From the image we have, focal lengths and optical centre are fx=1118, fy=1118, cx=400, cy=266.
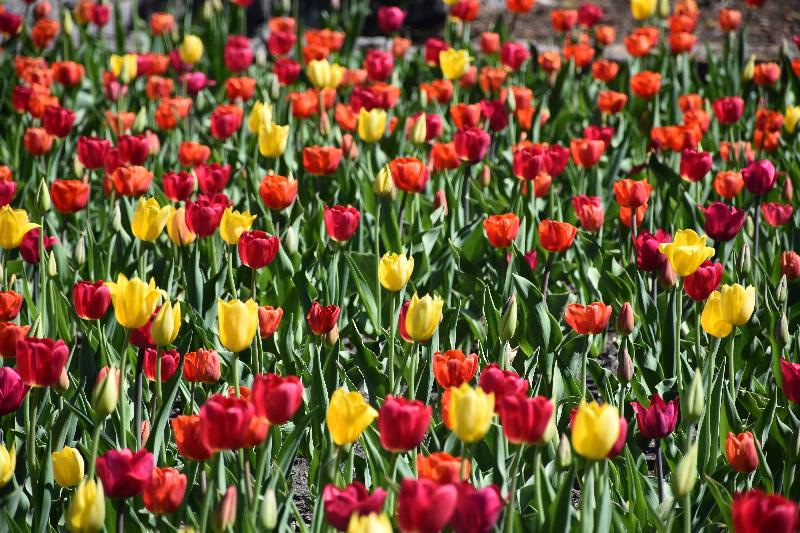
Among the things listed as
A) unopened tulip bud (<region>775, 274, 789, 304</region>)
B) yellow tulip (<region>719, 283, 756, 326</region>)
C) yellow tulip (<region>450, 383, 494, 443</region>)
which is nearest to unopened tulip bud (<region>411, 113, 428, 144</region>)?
unopened tulip bud (<region>775, 274, 789, 304</region>)

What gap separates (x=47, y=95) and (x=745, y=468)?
3.09m

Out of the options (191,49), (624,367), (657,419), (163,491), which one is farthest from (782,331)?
(191,49)

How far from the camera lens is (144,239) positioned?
2.69m

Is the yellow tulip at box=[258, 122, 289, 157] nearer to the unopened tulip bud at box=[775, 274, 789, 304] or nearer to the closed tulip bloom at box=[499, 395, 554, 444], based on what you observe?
the unopened tulip bud at box=[775, 274, 789, 304]

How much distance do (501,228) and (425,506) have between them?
4.70 ft

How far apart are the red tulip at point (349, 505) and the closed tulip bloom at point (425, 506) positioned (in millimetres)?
67

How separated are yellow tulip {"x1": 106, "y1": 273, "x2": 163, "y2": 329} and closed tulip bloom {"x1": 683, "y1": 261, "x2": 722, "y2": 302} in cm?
114

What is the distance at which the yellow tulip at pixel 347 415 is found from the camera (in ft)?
5.50

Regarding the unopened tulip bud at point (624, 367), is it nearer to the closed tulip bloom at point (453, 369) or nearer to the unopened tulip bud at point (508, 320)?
the unopened tulip bud at point (508, 320)

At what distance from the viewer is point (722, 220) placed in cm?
277

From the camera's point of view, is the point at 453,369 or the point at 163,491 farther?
the point at 453,369

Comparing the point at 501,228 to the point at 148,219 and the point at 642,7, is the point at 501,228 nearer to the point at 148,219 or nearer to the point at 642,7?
the point at 148,219

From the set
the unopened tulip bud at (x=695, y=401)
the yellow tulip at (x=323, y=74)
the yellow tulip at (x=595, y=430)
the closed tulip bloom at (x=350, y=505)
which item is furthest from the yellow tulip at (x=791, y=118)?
the closed tulip bloom at (x=350, y=505)

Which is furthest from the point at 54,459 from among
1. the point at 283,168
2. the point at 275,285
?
the point at 283,168
